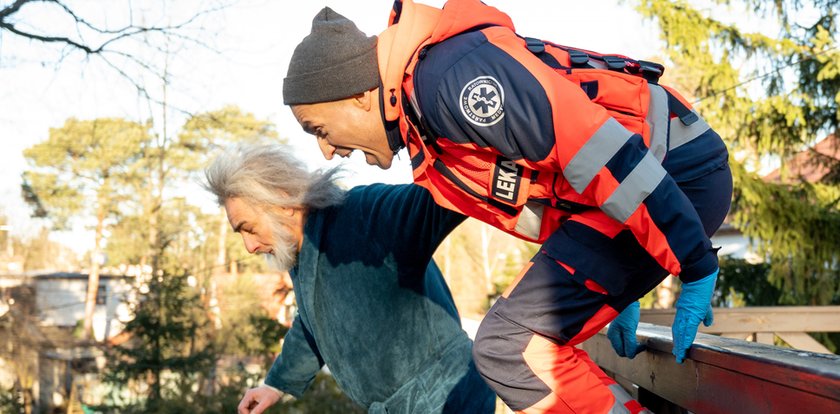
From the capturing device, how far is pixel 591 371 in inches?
67.0

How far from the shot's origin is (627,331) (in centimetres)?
207

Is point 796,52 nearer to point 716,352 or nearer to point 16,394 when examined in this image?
point 716,352

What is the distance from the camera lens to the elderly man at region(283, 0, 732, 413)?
147 cm

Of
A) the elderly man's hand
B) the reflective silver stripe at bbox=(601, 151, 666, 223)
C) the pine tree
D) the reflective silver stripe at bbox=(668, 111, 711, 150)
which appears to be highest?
the reflective silver stripe at bbox=(668, 111, 711, 150)

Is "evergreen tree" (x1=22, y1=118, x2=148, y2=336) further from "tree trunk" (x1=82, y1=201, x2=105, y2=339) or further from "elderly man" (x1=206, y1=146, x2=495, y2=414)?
"elderly man" (x1=206, y1=146, x2=495, y2=414)

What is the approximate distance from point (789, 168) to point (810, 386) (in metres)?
10.0

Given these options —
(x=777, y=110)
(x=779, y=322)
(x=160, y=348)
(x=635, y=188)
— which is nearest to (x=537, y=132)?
(x=635, y=188)

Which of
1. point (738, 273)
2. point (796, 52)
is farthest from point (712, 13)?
point (738, 273)

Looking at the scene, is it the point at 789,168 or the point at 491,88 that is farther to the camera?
the point at 789,168

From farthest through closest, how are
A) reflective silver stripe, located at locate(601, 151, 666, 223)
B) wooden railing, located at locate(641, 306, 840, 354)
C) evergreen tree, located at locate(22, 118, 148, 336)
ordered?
evergreen tree, located at locate(22, 118, 148, 336) → wooden railing, located at locate(641, 306, 840, 354) → reflective silver stripe, located at locate(601, 151, 666, 223)

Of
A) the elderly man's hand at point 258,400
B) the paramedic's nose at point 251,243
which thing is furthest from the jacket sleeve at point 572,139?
the elderly man's hand at point 258,400

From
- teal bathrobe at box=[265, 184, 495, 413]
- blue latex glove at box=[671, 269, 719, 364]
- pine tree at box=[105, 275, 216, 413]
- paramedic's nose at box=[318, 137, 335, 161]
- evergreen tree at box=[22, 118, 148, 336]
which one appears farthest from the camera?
evergreen tree at box=[22, 118, 148, 336]

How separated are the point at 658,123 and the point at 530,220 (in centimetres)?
34

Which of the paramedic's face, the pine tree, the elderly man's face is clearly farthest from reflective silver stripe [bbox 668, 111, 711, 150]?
the pine tree
